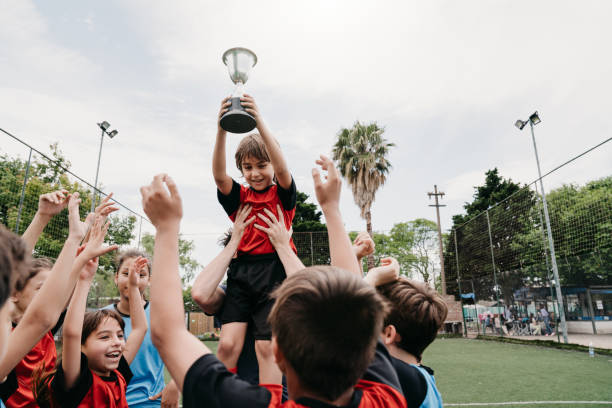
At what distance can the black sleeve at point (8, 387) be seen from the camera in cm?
166

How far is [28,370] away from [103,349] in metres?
0.35

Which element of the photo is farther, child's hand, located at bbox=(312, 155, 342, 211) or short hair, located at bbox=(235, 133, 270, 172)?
short hair, located at bbox=(235, 133, 270, 172)

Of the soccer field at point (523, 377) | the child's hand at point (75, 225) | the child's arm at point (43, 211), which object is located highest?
the child's arm at point (43, 211)

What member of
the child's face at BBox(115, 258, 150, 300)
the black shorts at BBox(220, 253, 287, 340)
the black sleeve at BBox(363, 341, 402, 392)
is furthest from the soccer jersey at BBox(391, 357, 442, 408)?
the child's face at BBox(115, 258, 150, 300)

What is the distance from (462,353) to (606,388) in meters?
6.08

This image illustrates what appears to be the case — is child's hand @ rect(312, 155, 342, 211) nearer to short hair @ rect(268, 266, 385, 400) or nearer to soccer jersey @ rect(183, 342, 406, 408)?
short hair @ rect(268, 266, 385, 400)

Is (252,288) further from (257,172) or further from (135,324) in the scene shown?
(135,324)

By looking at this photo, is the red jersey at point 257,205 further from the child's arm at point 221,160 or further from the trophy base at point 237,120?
the trophy base at point 237,120

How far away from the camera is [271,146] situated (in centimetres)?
212

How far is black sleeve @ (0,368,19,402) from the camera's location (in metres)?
1.66

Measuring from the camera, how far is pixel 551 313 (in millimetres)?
19703

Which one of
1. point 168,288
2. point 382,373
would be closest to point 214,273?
point 168,288

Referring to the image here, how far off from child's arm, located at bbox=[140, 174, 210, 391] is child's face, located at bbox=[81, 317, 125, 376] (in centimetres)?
135

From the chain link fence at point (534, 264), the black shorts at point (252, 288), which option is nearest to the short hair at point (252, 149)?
the black shorts at point (252, 288)
